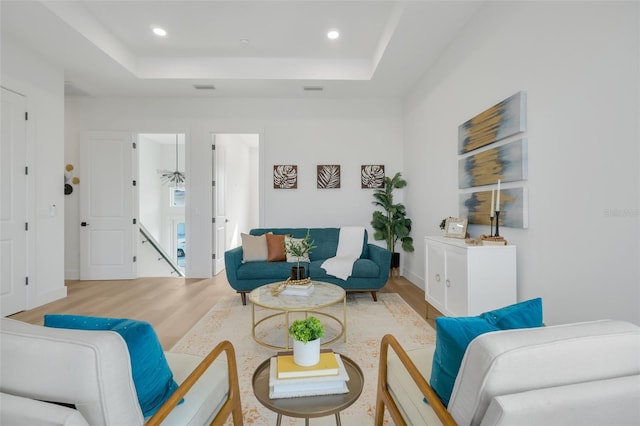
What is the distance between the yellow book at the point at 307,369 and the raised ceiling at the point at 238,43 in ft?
9.95

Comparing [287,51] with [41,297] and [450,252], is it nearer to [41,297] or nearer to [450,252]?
[450,252]

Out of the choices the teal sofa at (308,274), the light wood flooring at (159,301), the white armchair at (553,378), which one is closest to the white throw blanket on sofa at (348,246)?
the teal sofa at (308,274)

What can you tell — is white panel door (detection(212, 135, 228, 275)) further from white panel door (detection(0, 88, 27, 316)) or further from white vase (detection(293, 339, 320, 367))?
white vase (detection(293, 339, 320, 367))

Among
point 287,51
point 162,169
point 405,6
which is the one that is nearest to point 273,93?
point 287,51

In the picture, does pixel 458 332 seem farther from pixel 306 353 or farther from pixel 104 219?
pixel 104 219

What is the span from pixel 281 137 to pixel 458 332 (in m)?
4.50

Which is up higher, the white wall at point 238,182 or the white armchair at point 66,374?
the white wall at point 238,182

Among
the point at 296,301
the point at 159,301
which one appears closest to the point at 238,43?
the point at 296,301

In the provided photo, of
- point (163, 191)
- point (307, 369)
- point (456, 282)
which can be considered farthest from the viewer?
point (163, 191)

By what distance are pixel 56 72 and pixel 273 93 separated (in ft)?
9.16

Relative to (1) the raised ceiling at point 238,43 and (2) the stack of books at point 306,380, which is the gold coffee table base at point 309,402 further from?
(1) the raised ceiling at point 238,43

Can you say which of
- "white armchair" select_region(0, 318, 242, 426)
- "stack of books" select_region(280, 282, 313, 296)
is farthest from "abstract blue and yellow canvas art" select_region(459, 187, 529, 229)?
"white armchair" select_region(0, 318, 242, 426)

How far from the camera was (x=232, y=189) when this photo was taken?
642 cm

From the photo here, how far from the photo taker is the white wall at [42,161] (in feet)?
11.1
